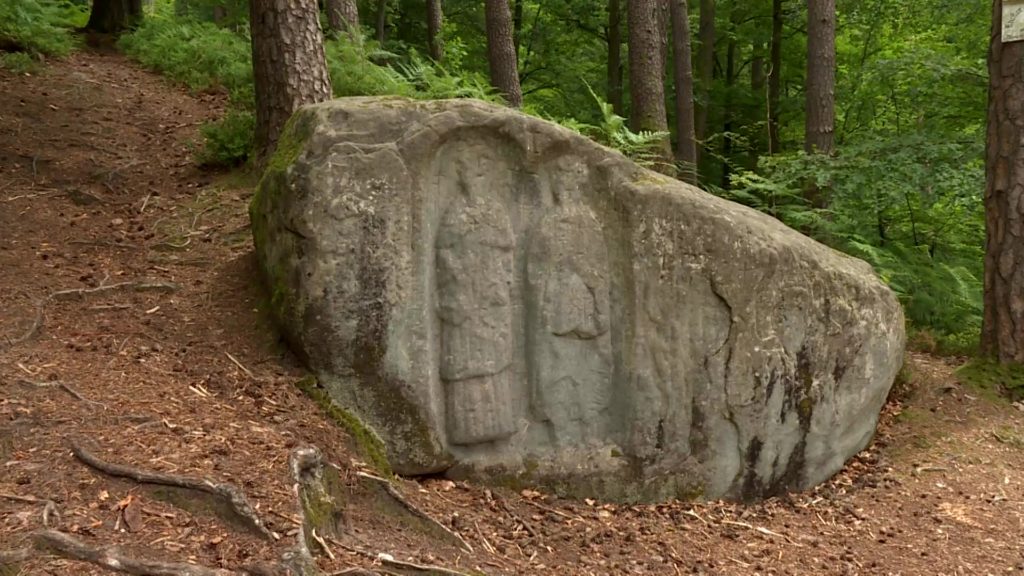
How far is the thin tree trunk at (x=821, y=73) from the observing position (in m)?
11.5

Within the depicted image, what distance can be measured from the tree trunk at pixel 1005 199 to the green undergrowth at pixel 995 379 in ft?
0.25

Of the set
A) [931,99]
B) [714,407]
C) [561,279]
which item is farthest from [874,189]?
[561,279]

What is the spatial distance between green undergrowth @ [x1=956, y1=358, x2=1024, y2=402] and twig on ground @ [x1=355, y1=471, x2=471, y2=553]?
4.89 m

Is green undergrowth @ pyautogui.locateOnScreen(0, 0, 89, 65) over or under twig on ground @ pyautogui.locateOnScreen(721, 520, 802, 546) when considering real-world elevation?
over

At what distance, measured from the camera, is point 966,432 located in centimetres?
670

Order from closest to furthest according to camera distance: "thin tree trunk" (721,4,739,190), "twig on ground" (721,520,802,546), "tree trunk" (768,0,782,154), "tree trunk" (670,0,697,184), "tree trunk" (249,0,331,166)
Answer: "twig on ground" (721,520,802,546), "tree trunk" (249,0,331,166), "tree trunk" (670,0,697,184), "tree trunk" (768,0,782,154), "thin tree trunk" (721,4,739,190)

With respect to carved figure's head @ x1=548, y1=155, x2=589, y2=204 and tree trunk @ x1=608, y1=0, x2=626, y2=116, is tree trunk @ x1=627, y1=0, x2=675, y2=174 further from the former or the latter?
carved figure's head @ x1=548, y1=155, x2=589, y2=204

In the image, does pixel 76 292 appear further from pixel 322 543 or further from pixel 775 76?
pixel 775 76

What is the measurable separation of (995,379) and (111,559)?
6832 mm

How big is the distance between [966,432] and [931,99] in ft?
17.9

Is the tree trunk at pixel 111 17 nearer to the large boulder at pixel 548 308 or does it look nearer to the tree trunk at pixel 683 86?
the tree trunk at pixel 683 86

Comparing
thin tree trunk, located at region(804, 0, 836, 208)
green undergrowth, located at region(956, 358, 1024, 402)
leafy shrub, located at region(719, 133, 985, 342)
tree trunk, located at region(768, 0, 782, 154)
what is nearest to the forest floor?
green undergrowth, located at region(956, 358, 1024, 402)

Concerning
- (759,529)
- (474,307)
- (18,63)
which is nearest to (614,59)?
(18,63)

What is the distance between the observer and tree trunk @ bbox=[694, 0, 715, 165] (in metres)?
17.2
